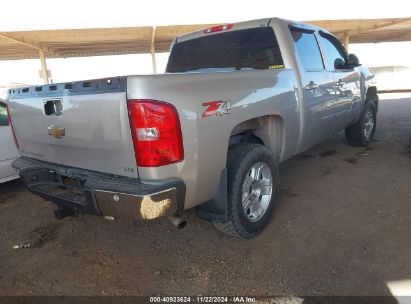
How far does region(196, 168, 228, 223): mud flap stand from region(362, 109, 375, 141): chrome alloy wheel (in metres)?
4.31

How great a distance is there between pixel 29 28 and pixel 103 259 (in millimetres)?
14704

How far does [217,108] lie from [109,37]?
16659 mm

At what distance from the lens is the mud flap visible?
2641mm

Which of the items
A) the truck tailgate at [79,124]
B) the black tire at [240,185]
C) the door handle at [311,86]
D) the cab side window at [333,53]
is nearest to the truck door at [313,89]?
the door handle at [311,86]

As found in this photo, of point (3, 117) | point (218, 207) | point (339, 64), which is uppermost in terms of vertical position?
point (339, 64)

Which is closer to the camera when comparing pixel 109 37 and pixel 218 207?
pixel 218 207

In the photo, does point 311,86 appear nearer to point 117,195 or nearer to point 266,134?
point 266,134

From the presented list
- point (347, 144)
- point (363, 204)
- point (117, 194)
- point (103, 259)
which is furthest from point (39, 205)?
point (347, 144)

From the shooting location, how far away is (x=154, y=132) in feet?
6.93

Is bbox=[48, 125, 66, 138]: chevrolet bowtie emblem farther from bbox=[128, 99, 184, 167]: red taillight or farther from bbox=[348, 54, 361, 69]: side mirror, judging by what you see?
bbox=[348, 54, 361, 69]: side mirror

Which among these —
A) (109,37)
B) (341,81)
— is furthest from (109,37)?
(341,81)

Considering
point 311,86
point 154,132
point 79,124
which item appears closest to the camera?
point 154,132

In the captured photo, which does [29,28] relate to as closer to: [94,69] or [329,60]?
[94,69]

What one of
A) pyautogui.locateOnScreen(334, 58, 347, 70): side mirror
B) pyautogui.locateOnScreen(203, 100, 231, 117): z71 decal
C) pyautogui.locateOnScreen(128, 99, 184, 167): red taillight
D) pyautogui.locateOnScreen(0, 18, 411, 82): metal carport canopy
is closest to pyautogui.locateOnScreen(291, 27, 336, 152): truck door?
pyautogui.locateOnScreen(334, 58, 347, 70): side mirror
